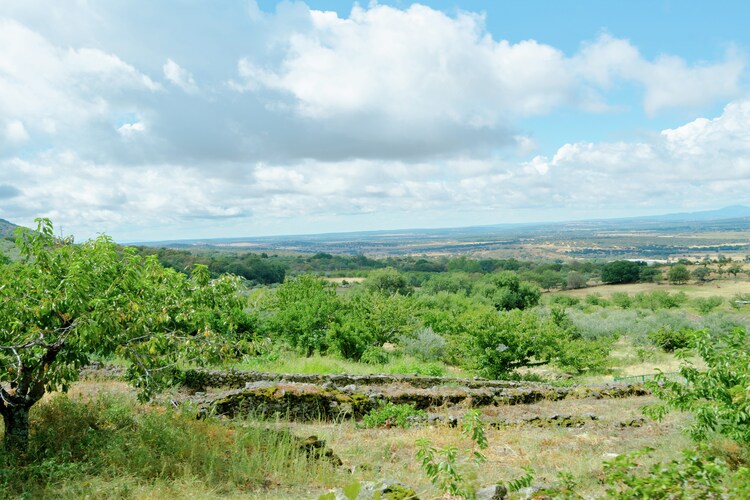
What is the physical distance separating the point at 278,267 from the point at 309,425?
87363 millimetres

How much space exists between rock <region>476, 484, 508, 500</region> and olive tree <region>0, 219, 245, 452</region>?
13.9ft

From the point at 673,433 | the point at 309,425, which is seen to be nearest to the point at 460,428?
the point at 309,425

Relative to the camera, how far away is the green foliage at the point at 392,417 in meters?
11.4

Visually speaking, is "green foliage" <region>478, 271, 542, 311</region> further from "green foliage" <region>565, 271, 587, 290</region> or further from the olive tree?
the olive tree

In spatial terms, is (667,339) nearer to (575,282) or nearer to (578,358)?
(578,358)

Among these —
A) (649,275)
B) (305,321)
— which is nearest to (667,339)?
(305,321)

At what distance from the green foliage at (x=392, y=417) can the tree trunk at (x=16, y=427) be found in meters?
6.73

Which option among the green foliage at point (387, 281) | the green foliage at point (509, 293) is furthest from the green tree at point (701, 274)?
the green foliage at point (387, 281)

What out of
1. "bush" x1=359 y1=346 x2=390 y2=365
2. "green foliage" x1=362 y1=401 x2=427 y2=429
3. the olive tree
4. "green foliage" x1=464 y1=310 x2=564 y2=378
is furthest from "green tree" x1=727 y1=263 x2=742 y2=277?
the olive tree

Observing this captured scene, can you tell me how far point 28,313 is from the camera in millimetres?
6512

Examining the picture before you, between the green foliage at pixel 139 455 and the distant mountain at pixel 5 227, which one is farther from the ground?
the distant mountain at pixel 5 227

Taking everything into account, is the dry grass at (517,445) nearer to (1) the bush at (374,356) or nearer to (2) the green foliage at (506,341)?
(2) the green foliage at (506,341)

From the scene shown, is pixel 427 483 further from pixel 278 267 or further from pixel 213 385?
pixel 278 267

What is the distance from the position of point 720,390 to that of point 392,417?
6672 millimetres
